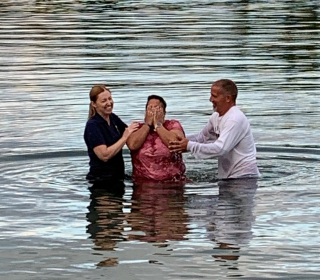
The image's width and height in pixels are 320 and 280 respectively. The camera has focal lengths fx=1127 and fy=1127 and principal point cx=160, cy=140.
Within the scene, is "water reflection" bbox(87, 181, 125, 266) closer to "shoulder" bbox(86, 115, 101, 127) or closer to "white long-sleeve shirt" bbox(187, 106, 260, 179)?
"shoulder" bbox(86, 115, 101, 127)

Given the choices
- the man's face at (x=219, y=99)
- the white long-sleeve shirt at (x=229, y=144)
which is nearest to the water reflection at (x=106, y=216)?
the white long-sleeve shirt at (x=229, y=144)

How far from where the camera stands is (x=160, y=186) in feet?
41.1

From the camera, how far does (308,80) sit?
2341cm

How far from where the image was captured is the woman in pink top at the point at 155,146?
12133 millimetres

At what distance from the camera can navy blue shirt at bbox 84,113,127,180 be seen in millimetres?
12328

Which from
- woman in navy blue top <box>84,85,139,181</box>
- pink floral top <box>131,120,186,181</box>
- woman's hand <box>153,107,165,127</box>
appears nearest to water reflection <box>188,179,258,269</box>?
pink floral top <box>131,120,186,181</box>

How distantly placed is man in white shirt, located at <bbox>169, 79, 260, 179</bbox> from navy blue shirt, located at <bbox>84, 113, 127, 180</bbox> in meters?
0.81

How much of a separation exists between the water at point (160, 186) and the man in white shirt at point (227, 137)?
34 cm

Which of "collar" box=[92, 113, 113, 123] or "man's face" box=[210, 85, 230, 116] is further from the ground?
"man's face" box=[210, 85, 230, 116]

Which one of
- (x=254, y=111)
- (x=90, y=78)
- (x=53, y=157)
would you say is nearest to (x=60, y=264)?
(x=53, y=157)

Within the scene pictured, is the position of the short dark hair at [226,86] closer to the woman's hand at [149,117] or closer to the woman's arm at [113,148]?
the woman's hand at [149,117]

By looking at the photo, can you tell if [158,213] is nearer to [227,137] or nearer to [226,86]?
[227,137]

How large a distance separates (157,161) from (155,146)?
19cm

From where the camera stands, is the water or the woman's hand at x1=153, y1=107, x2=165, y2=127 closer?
the water
